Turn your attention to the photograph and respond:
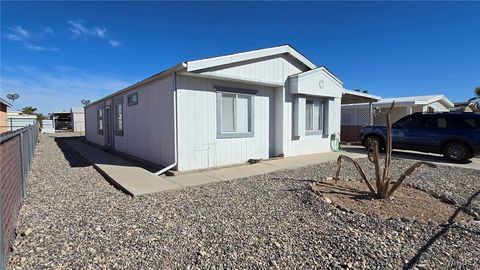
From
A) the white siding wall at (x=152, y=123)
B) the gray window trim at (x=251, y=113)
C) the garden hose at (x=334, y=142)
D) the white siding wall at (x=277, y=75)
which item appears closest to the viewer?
the white siding wall at (x=152, y=123)

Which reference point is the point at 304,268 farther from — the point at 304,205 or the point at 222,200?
the point at 222,200

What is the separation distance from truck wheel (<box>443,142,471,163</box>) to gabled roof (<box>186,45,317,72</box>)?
5337 millimetres

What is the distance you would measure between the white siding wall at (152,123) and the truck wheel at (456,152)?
9133mm

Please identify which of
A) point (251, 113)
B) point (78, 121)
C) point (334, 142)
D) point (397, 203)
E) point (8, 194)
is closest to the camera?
point (8, 194)

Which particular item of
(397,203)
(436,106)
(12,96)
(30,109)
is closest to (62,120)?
(30,109)

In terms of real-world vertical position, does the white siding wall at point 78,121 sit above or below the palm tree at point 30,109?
below

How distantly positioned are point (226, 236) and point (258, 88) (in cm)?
598

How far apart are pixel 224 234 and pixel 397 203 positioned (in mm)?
3001

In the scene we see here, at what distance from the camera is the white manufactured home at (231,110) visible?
6.94 meters

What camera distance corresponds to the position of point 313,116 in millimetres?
10094

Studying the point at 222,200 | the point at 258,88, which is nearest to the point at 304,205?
the point at 222,200

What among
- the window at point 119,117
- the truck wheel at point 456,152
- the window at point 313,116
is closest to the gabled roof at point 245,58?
the window at point 313,116

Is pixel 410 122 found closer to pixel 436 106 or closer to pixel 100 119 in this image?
pixel 436 106

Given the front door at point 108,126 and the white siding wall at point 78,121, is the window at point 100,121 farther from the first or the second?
the white siding wall at point 78,121
